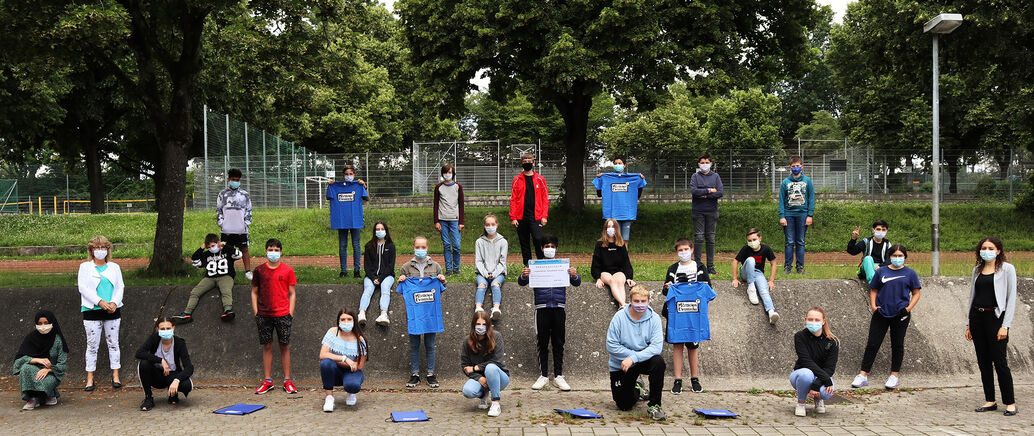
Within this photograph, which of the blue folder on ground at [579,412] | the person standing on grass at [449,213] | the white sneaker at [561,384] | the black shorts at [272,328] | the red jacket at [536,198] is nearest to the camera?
the blue folder on ground at [579,412]

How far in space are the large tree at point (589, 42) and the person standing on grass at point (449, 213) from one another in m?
6.11

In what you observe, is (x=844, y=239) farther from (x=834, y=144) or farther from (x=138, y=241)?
(x=834, y=144)

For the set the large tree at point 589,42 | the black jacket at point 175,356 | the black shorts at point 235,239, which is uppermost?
the large tree at point 589,42

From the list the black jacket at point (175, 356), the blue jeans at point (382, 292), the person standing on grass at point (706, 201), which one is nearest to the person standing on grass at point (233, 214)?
the blue jeans at point (382, 292)

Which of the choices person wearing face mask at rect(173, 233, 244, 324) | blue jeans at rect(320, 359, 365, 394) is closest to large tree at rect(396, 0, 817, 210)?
person wearing face mask at rect(173, 233, 244, 324)

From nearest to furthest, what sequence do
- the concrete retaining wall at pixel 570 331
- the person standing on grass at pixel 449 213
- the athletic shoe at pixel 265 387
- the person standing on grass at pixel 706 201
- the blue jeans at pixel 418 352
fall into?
the athletic shoe at pixel 265 387
the blue jeans at pixel 418 352
the concrete retaining wall at pixel 570 331
the person standing on grass at pixel 706 201
the person standing on grass at pixel 449 213

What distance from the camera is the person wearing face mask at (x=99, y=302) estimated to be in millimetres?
9734

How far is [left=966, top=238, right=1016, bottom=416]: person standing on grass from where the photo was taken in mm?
8547

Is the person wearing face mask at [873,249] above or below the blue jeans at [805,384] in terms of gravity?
above

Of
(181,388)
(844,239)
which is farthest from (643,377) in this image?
(844,239)

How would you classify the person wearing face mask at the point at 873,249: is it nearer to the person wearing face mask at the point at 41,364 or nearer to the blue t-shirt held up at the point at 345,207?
the blue t-shirt held up at the point at 345,207

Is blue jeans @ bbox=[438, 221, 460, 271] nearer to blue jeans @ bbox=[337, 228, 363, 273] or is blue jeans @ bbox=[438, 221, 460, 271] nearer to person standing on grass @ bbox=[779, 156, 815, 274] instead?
blue jeans @ bbox=[337, 228, 363, 273]

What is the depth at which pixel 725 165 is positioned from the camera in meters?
26.2

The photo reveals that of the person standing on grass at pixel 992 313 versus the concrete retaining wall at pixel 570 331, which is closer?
the person standing on grass at pixel 992 313
